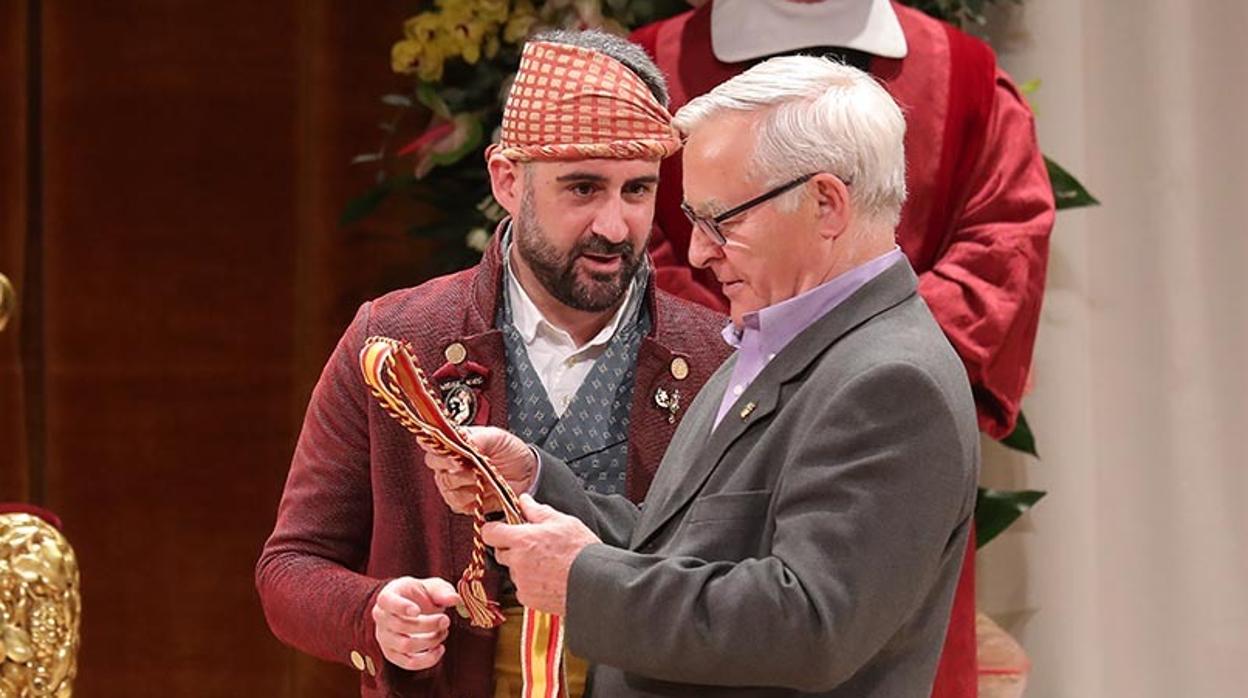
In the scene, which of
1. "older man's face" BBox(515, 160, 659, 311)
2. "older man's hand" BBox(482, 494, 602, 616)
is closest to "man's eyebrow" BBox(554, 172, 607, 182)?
"older man's face" BBox(515, 160, 659, 311)

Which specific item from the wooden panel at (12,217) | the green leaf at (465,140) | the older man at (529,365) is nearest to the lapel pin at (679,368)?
the older man at (529,365)

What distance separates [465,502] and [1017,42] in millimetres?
2146

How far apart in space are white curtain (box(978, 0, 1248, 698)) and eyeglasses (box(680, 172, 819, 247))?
2.06 m

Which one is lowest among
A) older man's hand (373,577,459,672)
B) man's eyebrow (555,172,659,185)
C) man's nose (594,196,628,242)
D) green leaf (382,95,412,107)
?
older man's hand (373,577,459,672)

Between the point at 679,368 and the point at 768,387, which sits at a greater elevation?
the point at 768,387

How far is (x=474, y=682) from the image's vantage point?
2.29 m

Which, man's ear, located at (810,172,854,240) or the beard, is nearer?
man's ear, located at (810,172,854,240)

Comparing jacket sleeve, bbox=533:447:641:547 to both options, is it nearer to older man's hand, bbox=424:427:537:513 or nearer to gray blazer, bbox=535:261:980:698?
older man's hand, bbox=424:427:537:513

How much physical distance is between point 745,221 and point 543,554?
0.34m

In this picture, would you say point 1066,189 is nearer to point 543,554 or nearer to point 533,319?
point 533,319

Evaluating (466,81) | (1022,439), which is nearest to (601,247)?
(466,81)

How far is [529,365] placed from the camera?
2.38 m

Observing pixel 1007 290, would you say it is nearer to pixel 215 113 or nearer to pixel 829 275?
pixel 829 275

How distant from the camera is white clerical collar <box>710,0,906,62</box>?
122 inches
